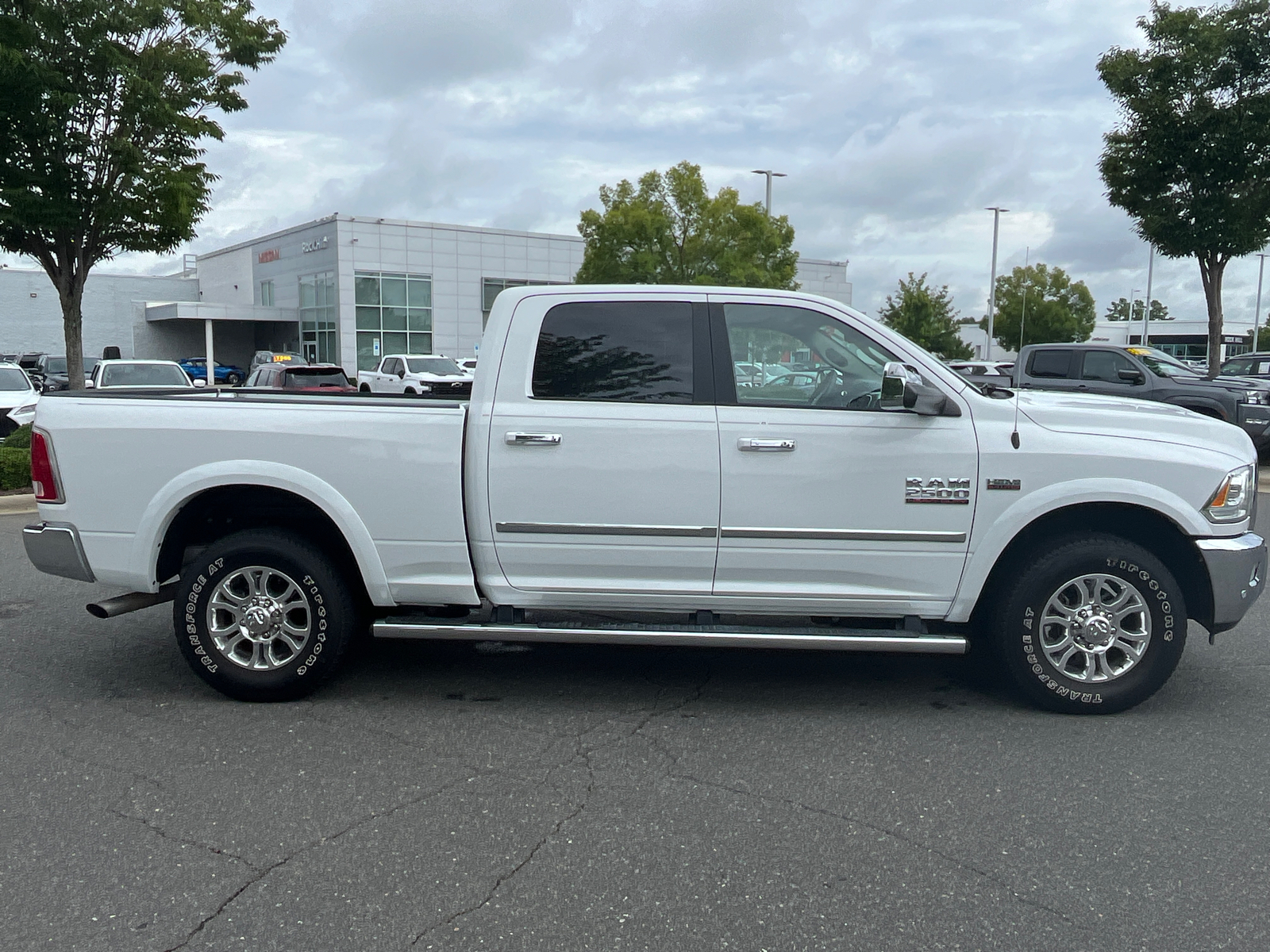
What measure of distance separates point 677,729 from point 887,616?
113 centimetres

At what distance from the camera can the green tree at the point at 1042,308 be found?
5756 cm

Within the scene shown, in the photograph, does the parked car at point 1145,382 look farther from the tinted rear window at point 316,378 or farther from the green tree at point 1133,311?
the green tree at point 1133,311

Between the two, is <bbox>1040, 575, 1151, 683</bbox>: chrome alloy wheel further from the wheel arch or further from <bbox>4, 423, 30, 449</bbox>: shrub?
<bbox>4, 423, 30, 449</bbox>: shrub

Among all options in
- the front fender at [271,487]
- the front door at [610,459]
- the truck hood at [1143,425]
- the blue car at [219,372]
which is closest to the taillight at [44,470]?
the front fender at [271,487]

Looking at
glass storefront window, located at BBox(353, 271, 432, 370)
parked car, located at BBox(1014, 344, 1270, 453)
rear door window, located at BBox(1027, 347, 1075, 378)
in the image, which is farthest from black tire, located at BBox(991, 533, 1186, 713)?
glass storefront window, located at BBox(353, 271, 432, 370)

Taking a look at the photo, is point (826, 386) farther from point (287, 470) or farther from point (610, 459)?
point (287, 470)

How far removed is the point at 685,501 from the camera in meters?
4.84

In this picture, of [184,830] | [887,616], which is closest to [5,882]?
[184,830]

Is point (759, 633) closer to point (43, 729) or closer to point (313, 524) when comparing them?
point (313, 524)

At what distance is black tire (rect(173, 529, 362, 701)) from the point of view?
16.4 feet

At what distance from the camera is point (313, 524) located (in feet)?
17.4

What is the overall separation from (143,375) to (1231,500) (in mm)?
17259

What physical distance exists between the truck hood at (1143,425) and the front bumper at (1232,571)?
1.37ft

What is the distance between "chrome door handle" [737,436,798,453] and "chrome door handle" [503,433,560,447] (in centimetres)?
83
